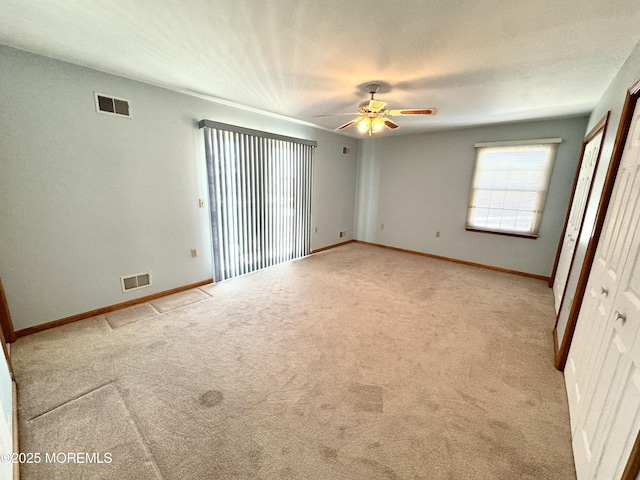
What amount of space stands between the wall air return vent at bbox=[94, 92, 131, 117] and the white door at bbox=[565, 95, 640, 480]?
3.97 m

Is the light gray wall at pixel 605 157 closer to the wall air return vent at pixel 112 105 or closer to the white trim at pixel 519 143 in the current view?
the white trim at pixel 519 143

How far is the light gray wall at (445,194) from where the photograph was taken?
12.5 ft

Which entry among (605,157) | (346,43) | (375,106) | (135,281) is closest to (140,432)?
(135,281)

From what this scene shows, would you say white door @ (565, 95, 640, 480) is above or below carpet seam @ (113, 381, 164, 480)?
above

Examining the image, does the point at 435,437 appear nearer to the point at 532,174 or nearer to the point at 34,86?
the point at 34,86

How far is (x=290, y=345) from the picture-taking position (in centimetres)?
231

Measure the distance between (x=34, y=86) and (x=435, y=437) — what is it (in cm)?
397

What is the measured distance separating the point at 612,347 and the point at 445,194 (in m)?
4.01

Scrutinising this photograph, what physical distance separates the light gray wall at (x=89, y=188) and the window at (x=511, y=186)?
164 inches

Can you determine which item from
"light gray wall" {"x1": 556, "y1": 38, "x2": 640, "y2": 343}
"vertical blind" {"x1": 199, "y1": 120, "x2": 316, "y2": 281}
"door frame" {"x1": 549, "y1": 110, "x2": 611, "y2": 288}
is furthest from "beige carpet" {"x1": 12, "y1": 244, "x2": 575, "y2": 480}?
"door frame" {"x1": 549, "y1": 110, "x2": 611, "y2": 288}

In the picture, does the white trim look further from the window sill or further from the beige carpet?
the beige carpet

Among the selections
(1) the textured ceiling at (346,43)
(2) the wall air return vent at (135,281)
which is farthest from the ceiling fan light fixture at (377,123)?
(2) the wall air return vent at (135,281)

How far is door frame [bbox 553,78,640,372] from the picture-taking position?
1618 mm

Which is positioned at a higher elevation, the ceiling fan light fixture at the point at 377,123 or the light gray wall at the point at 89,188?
the ceiling fan light fixture at the point at 377,123
